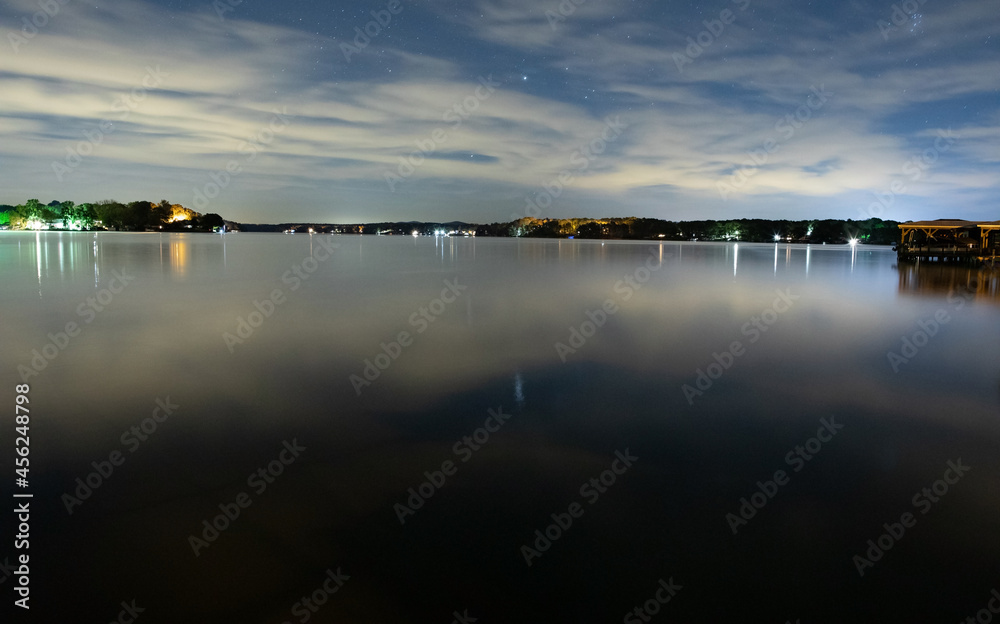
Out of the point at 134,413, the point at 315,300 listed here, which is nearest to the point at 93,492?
the point at 134,413

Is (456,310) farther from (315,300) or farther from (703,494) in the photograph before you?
(703,494)

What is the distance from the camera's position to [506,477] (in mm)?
6188

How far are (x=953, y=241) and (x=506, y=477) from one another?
63.7m

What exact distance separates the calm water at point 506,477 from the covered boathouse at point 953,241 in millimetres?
47271

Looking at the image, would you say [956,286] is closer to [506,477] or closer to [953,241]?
[953,241]

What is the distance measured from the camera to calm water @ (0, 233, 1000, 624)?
14.2 feet

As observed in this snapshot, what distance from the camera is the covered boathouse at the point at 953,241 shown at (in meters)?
49.9

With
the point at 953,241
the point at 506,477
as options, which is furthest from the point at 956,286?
the point at 506,477

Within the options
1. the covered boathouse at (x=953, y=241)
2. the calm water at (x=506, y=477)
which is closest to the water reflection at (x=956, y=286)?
the calm water at (x=506, y=477)

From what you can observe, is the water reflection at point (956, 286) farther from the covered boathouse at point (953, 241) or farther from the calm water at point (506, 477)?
the covered boathouse at point (953, 241)

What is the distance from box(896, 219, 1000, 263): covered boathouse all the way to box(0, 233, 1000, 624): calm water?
4727 centimetres

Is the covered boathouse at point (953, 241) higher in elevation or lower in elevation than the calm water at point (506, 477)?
higher

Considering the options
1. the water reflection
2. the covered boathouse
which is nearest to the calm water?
the water reflection

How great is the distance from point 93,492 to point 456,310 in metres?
13.9
